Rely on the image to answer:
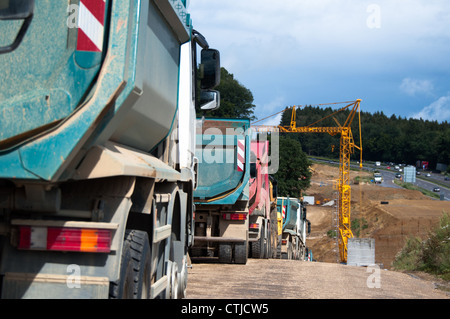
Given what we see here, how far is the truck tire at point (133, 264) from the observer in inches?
150

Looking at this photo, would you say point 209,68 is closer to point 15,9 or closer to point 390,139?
point 15,9

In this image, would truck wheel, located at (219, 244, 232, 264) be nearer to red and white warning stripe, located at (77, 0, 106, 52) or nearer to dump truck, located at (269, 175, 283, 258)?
dump truck, located at (269, 175, 283, 258)

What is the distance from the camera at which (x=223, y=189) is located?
39.8 feet

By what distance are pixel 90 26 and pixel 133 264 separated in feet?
5.33

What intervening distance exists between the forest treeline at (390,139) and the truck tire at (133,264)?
120 metres

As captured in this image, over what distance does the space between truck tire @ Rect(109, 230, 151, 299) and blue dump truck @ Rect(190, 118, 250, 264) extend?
732 cm

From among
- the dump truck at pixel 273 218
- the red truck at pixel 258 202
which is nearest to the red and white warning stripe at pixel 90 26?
the red truck at pixel 258 202

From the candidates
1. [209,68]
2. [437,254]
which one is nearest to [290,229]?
[437,254]

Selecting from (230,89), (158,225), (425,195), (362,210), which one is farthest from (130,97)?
(425,195)

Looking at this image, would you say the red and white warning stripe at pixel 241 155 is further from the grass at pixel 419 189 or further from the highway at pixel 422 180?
the grass at pixel 419 189

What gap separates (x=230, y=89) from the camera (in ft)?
249

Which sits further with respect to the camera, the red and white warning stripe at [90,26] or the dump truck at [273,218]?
the dump truck at [273,218]

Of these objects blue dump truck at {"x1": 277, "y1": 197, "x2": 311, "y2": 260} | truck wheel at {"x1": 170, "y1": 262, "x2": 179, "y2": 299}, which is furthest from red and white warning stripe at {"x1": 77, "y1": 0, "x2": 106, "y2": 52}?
blue dump truck at {"x1": 277, "y1": 197, "x2": 311, "y2": 260}

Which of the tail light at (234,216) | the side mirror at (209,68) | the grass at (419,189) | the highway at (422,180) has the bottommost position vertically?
the tail light at (234,216)
